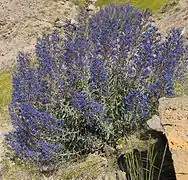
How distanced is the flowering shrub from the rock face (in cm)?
155

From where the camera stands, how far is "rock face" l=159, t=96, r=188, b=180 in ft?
14.2

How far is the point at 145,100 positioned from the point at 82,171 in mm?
1285

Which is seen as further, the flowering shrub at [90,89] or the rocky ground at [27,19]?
the rocky ground at [27,19]

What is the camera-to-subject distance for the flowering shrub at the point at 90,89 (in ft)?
20.1

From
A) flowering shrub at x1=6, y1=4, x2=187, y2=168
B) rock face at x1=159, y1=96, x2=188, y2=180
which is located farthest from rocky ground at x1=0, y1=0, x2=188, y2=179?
rock face at x1=159, y1=96, x2=188, y2=180

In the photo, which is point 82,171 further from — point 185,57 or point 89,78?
point 185,57

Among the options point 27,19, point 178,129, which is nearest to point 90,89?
point 178,129

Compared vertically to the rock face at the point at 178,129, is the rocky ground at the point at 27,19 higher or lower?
higher

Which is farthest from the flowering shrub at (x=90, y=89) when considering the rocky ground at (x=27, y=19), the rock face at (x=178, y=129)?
the rocky ground at (x=27, y=19)

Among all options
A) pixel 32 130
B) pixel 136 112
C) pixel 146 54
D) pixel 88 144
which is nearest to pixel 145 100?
pixel 136 112

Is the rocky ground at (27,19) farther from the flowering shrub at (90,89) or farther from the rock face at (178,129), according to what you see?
the rock face at (178,129)

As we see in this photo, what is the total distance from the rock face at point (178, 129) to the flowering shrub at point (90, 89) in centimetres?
155

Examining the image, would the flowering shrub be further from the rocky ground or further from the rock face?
the rocky ground

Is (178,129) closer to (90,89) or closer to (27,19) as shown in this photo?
(90,89)
